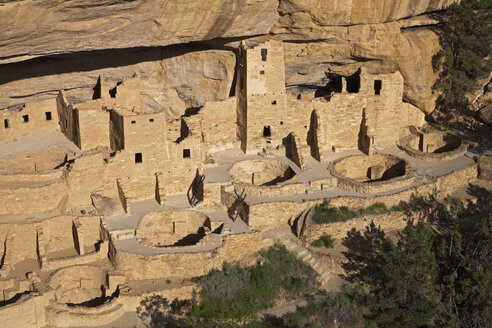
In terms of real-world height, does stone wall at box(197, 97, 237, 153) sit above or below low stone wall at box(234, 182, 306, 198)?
above

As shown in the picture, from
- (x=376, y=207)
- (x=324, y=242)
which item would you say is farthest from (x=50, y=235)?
(x=376, y=207)

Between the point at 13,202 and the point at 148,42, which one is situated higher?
the point at 148,42

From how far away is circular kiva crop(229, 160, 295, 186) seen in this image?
3425 centimetres

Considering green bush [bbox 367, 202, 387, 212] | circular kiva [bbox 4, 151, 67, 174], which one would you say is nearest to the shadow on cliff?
circular kiva [bbox 4, 151, 67, 174]

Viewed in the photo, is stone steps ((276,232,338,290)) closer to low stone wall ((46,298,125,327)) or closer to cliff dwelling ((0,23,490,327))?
cliff dwelling ((0,23,490,327))

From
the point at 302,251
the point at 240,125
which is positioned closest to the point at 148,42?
the point at 240,125

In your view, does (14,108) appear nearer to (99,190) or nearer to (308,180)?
(99,190)

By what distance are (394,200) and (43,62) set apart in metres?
14.4

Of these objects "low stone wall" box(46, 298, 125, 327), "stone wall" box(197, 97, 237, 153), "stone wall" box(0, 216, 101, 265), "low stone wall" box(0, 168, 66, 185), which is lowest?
"low stone wall" box(46, 298, 125, 327)

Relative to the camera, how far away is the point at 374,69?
3538 cm

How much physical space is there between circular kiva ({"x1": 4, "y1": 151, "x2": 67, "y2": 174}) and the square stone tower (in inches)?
296

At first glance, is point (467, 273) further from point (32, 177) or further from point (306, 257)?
point (32, 177)

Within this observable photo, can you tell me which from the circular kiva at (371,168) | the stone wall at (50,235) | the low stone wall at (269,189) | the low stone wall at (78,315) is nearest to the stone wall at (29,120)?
the stone wall at (50,235)

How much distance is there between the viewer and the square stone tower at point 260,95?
33428 mm
